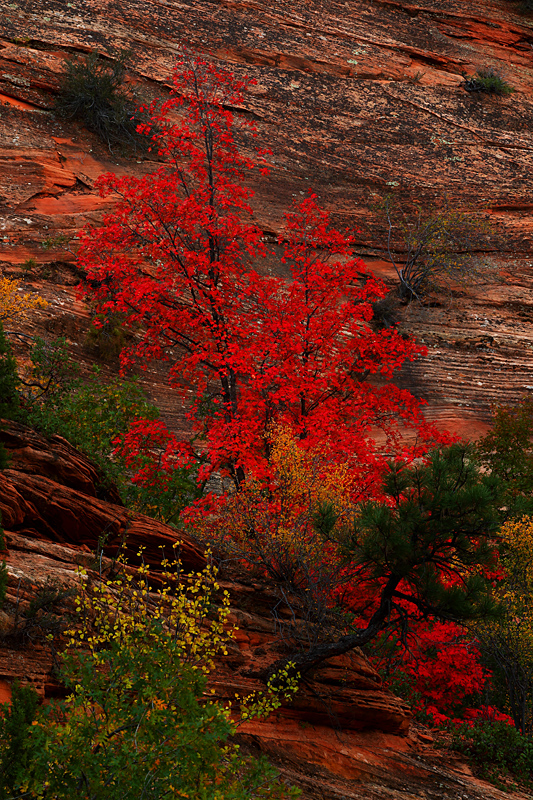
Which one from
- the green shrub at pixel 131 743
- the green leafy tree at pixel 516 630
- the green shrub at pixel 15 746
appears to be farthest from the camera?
the green leafy tree at pixel 516 630

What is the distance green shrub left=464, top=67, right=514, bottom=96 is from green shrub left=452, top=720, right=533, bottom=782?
118 feet

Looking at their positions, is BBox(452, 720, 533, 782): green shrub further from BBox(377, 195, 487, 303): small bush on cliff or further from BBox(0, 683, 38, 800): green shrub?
BBox(377, 195, 487, 303): small bush on cliff

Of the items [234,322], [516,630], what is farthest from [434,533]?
[234,322]

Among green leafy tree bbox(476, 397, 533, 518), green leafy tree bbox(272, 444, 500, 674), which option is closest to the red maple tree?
green leafy tree bbox(272, 444, 500, 674)

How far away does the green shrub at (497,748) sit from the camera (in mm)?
12312

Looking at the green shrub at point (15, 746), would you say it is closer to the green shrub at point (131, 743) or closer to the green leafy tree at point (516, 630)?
the green shrub at point (131, 743)

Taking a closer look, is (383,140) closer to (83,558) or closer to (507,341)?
(507,341)

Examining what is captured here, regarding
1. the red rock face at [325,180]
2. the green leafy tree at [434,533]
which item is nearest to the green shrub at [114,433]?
the red rock face at [325,180]

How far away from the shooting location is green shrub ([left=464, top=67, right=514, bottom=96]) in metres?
38.1

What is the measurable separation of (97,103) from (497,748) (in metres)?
27.8

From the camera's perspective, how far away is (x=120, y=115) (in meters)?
28.8

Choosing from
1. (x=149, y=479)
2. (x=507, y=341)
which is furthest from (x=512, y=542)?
(x=507, y=341)

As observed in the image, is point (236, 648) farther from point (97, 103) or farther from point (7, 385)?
point (97, 103)

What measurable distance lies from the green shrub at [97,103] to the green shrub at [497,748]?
85.1 feet
